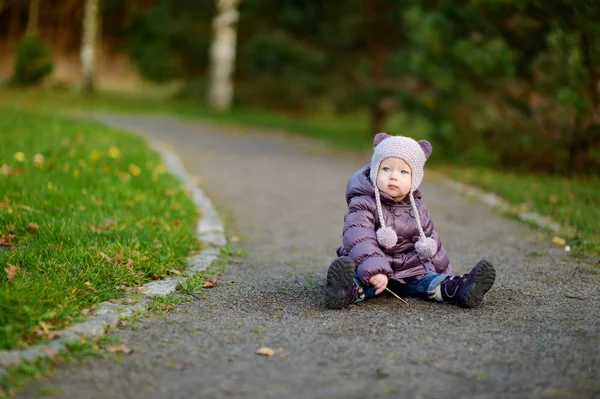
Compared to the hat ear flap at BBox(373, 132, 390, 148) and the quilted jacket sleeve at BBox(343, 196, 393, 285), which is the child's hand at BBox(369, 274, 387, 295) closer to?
the quilted jacket sleeve at BBox(343, 196, 393, 285)

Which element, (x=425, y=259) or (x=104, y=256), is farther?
(x=104, y=256)

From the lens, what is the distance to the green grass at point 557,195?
6.97m

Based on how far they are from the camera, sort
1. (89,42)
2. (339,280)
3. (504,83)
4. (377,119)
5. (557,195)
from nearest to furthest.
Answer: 1. (339,280)
2. (557,195)
3. (504,83)
4. (377,119)
5. (89,42)

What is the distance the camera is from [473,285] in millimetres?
4672

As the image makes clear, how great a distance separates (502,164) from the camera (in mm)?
12586

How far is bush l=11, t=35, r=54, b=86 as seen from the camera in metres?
28.2

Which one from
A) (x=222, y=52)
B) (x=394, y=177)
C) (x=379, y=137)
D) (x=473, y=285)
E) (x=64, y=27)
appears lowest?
(x=473, y=285)

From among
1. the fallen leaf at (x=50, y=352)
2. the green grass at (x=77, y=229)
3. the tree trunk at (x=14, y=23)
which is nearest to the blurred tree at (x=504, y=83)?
the green grass at (x=77, y=229)

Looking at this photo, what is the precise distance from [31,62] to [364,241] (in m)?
26.6

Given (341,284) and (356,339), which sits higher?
(341,284)

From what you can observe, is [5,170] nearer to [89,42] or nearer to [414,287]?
[414,287]

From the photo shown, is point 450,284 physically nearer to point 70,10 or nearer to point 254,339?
point 254,339

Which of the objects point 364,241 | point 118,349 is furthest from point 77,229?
point 364,241

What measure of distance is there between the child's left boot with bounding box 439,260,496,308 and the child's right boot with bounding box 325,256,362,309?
0.62 m
